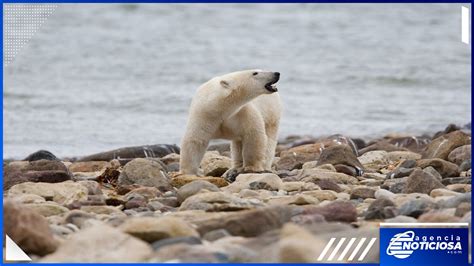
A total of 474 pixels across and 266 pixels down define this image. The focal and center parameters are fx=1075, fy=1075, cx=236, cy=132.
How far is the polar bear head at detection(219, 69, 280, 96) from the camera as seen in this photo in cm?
975

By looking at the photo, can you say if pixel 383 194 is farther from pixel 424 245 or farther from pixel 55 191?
pixel 55 191

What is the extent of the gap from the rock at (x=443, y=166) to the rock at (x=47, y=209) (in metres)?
3.55

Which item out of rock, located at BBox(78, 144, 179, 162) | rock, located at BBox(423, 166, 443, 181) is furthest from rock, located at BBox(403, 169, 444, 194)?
rock, located at BBox(78, 144, 179, 162)

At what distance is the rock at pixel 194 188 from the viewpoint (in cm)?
832

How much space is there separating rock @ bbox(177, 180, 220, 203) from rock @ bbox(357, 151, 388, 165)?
3189 millimetres

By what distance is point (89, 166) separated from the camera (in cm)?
1155

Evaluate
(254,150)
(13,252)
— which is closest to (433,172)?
(254,150)

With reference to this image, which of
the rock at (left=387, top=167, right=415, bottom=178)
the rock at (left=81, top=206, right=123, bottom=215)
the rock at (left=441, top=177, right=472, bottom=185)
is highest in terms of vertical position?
the rock at (left=81, top=206, right=123, bottom=215)

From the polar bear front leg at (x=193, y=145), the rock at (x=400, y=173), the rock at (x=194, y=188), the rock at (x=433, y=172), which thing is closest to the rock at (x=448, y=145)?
the rock at (x=400, y=173)

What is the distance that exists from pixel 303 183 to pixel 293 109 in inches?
345

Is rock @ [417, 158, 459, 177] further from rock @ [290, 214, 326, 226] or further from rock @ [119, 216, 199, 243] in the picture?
rock @ [119, 216, 199, 243]

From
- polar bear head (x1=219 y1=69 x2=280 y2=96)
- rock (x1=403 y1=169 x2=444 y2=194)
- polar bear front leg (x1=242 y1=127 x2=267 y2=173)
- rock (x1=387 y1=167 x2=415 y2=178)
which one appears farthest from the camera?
polar bear front leg (x1=242 y1=127 x2=267 y2=173)

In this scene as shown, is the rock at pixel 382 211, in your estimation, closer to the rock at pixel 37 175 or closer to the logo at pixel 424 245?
the logo at pixel 424 245

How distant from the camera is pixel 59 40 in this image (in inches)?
1061
